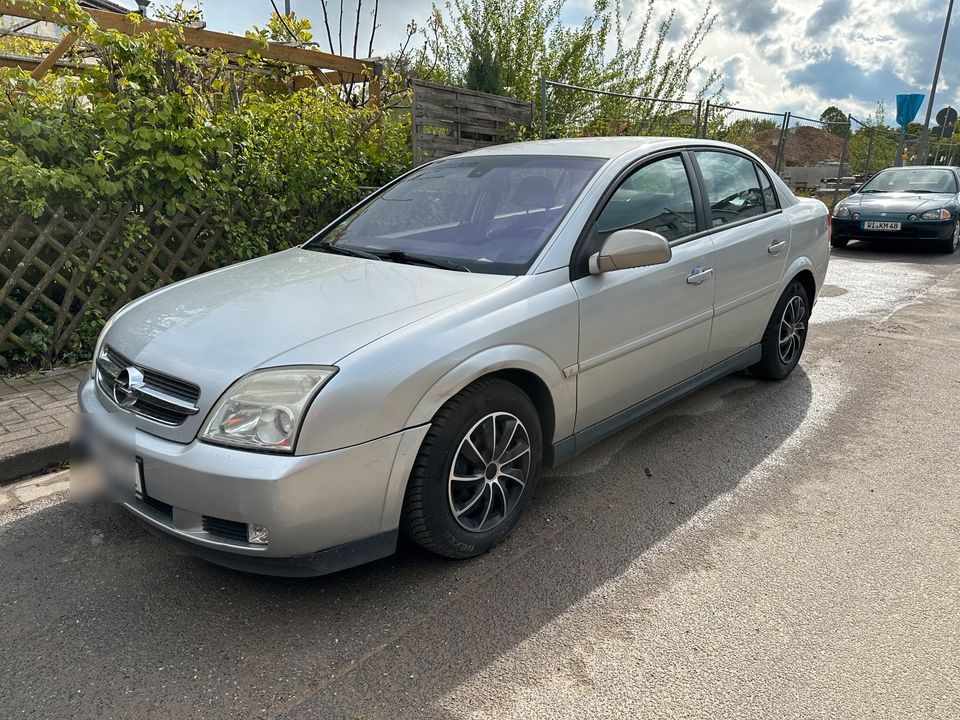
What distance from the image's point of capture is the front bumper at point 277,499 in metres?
2.18

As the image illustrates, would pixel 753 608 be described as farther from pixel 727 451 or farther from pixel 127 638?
pixel 127 638

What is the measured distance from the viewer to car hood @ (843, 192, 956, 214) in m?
10.5

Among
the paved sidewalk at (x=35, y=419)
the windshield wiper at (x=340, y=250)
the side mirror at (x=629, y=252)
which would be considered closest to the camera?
the side mirror at (x=629, y=252)

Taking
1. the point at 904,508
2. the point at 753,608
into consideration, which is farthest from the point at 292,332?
the point at 904,508

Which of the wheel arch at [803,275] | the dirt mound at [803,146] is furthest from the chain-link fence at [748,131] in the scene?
the wheel arch at [803,275]

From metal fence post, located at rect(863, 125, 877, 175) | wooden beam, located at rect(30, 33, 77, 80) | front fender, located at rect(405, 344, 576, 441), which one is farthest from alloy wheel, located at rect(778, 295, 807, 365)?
metal fence post, located at rect(863, 125, 877, 175)

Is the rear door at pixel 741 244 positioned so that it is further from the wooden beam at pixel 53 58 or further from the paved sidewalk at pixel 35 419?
the wooden beam at pixel 53 58

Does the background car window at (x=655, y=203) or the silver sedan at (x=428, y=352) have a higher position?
the background car window at (x=655, y=203)

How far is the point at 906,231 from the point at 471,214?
31.3ft

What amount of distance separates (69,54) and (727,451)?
19.0ft

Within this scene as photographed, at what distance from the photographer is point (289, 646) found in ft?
7.57

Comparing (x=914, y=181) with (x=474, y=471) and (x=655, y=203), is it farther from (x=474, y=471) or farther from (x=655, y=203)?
(x=474, y=471)

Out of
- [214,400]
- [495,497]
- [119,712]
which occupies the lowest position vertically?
[119,712]

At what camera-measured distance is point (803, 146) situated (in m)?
17.2
